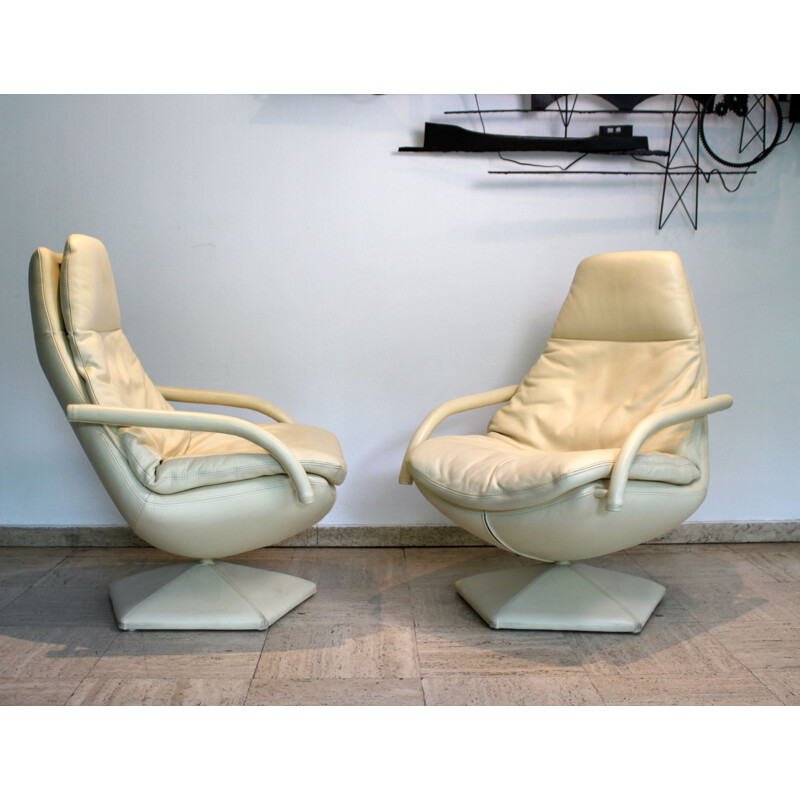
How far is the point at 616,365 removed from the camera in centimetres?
225

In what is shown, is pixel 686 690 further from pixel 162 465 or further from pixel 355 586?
pixel 162 465

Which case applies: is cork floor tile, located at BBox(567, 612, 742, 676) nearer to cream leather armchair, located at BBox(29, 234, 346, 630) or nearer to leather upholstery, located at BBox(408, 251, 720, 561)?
leather upholstery, located at BBox(408, 251, 720, 561)

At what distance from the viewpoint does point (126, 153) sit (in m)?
2.56

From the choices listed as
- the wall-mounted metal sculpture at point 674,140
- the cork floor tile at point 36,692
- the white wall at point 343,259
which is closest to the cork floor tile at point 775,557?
the white wall at point 343,259

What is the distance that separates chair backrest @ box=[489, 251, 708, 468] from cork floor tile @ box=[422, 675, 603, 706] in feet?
2.27

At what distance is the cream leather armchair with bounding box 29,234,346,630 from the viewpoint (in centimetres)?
185

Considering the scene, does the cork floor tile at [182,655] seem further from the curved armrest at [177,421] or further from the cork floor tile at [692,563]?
the cork floor tile at [692,563]

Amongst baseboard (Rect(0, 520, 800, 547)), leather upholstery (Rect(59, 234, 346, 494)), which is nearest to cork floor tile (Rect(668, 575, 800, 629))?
baseboard (Rect(0, 520, 800, 547))

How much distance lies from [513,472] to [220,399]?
103 centimetres

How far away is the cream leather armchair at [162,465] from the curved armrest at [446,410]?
24 centimetres

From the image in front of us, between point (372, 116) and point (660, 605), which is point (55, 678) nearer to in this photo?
point (660, 605)

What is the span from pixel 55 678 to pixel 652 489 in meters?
1.51

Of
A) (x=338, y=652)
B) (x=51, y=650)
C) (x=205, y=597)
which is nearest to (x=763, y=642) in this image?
(x=338, y=652)
